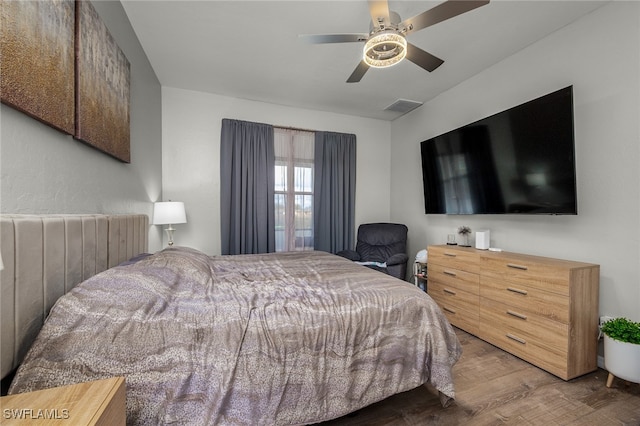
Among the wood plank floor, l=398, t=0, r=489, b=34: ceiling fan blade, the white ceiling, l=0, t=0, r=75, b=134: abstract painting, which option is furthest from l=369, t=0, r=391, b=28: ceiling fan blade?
the wood plank floor

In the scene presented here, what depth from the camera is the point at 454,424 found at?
1.48m

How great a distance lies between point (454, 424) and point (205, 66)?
3889 mm

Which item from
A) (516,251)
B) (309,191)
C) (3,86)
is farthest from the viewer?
(309,191)

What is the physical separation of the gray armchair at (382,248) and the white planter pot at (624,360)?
199cm

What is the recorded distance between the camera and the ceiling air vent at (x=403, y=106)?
149 inches

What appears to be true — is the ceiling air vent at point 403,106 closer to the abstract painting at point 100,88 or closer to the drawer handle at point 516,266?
the drawer handle at point 516,266

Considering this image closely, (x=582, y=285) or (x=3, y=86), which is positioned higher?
(x=3, y=86)

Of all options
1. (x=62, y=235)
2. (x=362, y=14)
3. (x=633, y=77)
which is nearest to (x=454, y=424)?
(x=62, y=235)

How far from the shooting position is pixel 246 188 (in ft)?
12.3

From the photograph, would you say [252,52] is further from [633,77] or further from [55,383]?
[633,77]

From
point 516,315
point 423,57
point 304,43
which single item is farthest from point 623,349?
point 304,43

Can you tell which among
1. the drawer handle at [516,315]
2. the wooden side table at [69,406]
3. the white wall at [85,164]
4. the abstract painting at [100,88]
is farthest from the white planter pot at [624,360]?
the abstract painting at [100,88]

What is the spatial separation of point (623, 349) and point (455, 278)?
4.06 ft

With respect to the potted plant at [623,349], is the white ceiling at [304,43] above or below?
above
